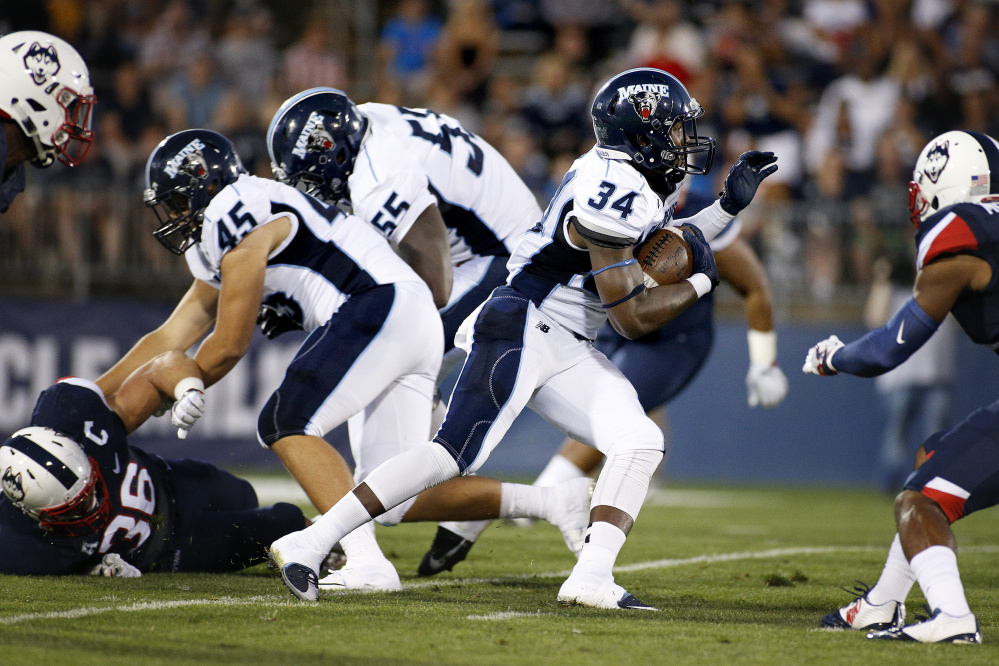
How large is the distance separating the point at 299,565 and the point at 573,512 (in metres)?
1.17

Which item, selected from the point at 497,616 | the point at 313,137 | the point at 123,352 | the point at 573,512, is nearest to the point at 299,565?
the point at 497,616

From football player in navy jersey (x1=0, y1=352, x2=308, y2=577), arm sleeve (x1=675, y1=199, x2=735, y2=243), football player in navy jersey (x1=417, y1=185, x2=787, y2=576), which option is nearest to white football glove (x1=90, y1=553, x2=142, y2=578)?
football player in navy jersey (x1=0, y1=352, x2=308, y2=577)

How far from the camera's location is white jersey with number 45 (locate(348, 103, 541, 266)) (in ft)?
15.2

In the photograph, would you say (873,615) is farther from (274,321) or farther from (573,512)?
(274,321)

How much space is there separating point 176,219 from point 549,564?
2.17 m

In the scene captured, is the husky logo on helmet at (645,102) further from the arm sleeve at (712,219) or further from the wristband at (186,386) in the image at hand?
the wristband at (186,386)

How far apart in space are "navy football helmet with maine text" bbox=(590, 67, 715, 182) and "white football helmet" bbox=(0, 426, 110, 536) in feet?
6.96

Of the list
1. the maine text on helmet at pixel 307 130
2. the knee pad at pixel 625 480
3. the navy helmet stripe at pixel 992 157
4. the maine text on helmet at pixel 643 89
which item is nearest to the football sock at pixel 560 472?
the knee pad at pixel 625 480

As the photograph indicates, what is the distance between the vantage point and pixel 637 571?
4.84 meters

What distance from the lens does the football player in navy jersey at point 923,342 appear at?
3197 millimetres

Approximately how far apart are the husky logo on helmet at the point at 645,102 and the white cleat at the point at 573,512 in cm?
141

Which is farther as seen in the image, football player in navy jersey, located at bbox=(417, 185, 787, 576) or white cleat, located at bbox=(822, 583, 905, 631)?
football player in navy jersey, located at bbox=(417, 185, 787, 576)

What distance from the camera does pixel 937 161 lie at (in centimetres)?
355

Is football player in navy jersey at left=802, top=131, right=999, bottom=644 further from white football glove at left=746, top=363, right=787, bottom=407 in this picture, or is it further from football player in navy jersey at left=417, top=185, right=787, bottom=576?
white football glove at left=746, top=363, right=787, bottom=407
